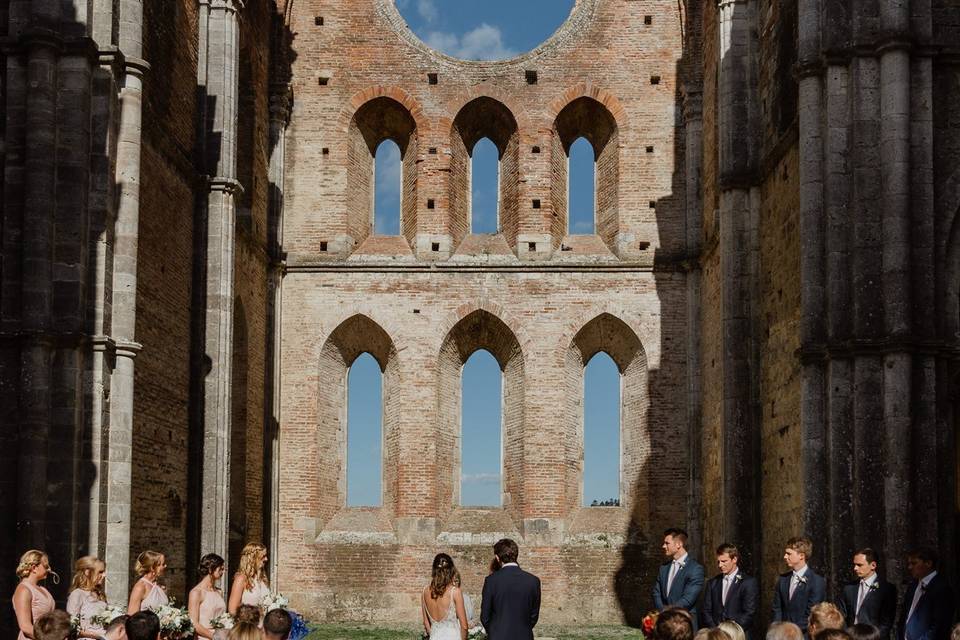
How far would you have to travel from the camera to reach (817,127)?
14.8 metres

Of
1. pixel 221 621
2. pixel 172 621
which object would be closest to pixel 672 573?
pixel 221 621

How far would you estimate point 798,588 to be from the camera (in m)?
10.2

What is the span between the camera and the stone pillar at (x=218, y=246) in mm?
18422

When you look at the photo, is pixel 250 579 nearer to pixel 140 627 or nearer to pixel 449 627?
pixel 449 627

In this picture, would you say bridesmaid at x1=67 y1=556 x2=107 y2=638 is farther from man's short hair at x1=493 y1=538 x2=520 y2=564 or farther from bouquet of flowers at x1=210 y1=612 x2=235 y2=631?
man's short hair at x1=493 y1=538 x2=520 y2=564

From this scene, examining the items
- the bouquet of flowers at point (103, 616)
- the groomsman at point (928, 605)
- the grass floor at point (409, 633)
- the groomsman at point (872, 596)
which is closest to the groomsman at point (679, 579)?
the groomsman at point (872, 596)

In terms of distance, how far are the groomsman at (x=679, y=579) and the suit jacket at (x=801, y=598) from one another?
2.06ft

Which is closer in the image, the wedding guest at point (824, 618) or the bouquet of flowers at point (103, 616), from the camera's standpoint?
the wedding guest at point (824, 618)

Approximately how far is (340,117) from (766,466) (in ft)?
32.4

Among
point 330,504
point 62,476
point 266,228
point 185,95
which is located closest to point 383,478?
point 330,504

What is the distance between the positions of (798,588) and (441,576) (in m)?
2.67

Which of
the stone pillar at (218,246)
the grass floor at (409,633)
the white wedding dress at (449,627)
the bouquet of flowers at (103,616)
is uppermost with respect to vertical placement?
the stone pillar at (218,246)

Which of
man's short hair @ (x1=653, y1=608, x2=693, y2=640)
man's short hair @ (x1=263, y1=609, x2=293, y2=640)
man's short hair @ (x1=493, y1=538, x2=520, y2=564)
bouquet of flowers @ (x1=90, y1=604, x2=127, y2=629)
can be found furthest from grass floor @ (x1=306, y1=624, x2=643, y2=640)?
man's short hair @ (x1=653, y1=608, x2=693, y2=640)

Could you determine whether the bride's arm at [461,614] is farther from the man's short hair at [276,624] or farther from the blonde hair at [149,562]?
the man's short hair at [276,624]
